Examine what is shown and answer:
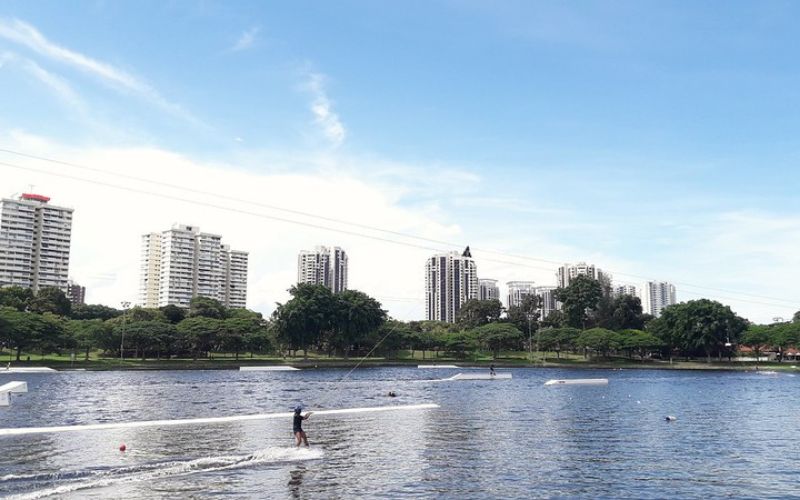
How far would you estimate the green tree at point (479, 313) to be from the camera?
192 meters

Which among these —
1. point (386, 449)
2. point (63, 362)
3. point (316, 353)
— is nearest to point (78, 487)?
point (386, 449)

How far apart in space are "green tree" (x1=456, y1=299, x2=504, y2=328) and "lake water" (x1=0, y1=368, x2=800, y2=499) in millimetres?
124183

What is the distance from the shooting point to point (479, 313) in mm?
192250

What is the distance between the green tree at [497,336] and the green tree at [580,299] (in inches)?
761

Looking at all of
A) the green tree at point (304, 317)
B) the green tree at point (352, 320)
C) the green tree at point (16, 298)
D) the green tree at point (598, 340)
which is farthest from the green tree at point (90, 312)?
the green tree at point (598, 340)

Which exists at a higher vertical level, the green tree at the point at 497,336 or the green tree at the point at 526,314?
the green tree at the point at 526,314

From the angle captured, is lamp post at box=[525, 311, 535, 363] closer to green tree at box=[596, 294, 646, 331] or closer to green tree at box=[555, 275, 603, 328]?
green tree at box=[555, 275, 603, 328]

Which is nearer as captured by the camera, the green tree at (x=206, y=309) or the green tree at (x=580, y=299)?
the green tree at (x=206, y=309)

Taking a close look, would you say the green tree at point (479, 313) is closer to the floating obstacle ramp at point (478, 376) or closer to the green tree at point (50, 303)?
the floating obstacle ramp at point (478, 376)

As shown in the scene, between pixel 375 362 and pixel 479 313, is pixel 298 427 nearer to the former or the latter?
pixel 375 362

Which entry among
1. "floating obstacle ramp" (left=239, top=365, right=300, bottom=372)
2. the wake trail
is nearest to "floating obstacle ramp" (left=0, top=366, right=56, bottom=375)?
"floating obstacle ramp" (left=239, top=365, right=300, bottom=372)

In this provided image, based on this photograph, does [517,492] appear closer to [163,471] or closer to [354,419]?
[163,471]

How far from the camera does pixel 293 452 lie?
1320 inches

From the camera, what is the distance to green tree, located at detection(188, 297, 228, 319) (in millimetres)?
172000
